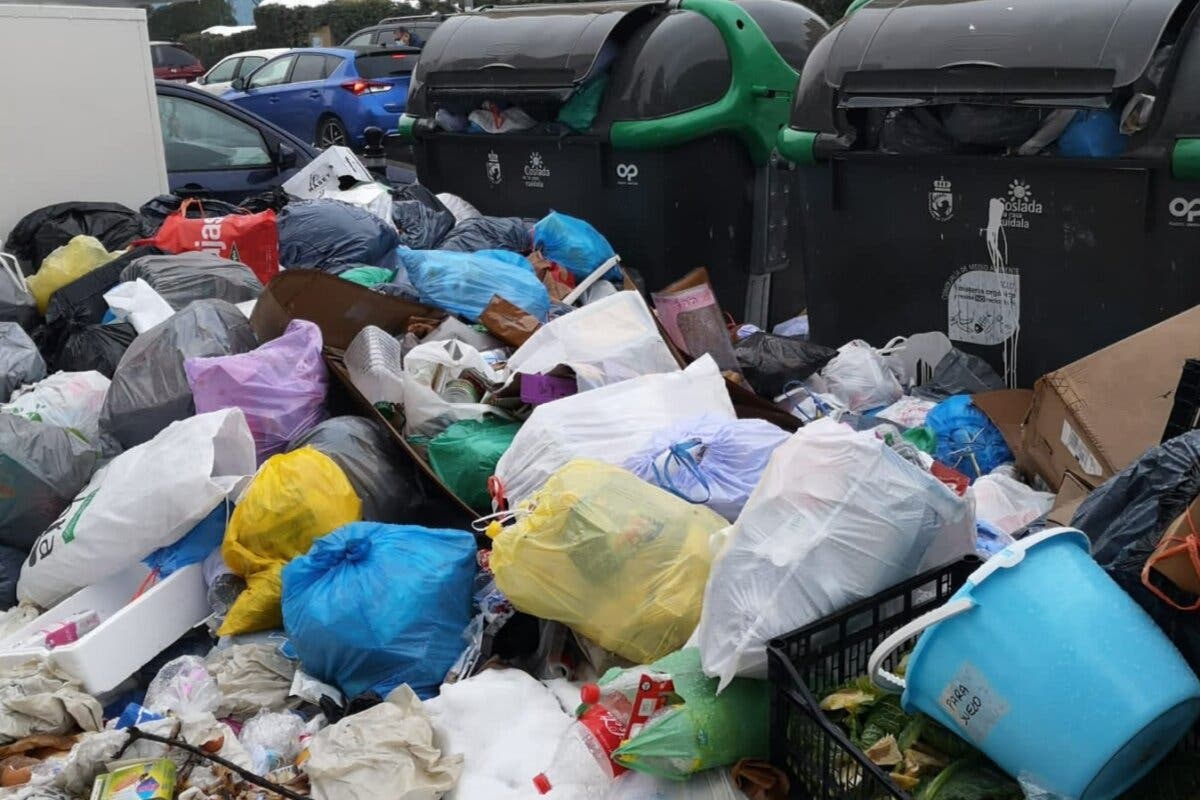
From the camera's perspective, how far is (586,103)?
5.07 metres

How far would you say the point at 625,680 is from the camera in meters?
2.28

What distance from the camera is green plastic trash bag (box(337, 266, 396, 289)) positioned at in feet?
15.0

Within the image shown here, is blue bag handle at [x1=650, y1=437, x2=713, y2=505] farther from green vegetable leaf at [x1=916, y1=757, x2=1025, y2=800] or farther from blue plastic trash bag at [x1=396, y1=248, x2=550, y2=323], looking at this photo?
blue plastic trash bag at [x1=396, y1=248, x2=550, y2=323]

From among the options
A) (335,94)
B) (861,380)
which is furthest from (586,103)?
(335,94)

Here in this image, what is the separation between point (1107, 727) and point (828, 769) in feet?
1.45

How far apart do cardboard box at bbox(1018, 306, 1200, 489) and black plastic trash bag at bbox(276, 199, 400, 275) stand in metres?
2.61

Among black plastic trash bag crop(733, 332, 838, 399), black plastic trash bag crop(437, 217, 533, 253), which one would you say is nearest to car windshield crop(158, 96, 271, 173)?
black plastic trash bag crop(437, 217, 533, 253)

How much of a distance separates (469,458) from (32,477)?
1220 millimetres

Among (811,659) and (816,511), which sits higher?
(816,511)

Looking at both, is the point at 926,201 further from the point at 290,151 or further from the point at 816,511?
the point at 290,151

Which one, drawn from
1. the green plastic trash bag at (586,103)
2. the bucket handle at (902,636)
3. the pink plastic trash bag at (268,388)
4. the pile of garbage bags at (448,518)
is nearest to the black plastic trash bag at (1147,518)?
the pile of garbage bags at (448,518)

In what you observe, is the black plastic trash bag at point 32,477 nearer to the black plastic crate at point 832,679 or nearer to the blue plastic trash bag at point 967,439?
the black plastic crate at point 832,679

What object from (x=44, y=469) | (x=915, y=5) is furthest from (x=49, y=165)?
(x=915, y=5)

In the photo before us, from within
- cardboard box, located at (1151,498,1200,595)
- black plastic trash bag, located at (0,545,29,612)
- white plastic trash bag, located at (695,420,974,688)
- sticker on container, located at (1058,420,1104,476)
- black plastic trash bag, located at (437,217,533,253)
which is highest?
cardboard box, located at (1151,498,1200,595)
